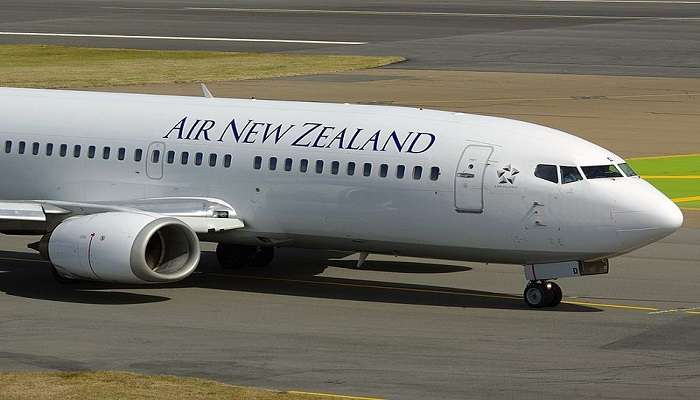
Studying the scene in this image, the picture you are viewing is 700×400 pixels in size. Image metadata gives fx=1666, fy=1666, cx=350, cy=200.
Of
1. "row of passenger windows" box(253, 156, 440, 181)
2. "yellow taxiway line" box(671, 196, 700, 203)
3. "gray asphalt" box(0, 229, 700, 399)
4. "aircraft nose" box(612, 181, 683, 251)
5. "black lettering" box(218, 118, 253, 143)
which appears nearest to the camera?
"gray asphalt" box(0, 229, 700, 399)

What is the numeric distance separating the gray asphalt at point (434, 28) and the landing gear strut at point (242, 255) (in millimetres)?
46315

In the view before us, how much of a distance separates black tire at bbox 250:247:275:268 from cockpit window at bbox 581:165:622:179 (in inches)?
347

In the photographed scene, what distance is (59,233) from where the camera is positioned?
113ft

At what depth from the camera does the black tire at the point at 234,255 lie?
38.5 m

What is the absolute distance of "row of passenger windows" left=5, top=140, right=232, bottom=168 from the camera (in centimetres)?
3622

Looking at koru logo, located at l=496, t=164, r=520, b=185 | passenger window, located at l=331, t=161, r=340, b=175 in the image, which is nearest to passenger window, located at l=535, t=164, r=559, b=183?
koru logo, located at l=496, t=164, r=520, b=185

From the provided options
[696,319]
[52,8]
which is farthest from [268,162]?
[52,8]

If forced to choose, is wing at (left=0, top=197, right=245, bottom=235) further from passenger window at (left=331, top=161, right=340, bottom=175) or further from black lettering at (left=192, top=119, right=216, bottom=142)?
passenger window at (left=331, top=161, right=340, bottom=175)

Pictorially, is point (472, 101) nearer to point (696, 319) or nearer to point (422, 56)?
point (422, 56)

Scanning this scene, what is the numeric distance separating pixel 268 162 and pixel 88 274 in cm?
458

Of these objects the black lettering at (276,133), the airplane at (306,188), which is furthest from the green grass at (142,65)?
the black lettering at (276,133)

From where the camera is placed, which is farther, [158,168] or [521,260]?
[158,168]

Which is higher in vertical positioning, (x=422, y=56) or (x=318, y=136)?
(x=422, y=56)

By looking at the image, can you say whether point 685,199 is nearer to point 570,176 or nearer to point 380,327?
point 570,176
